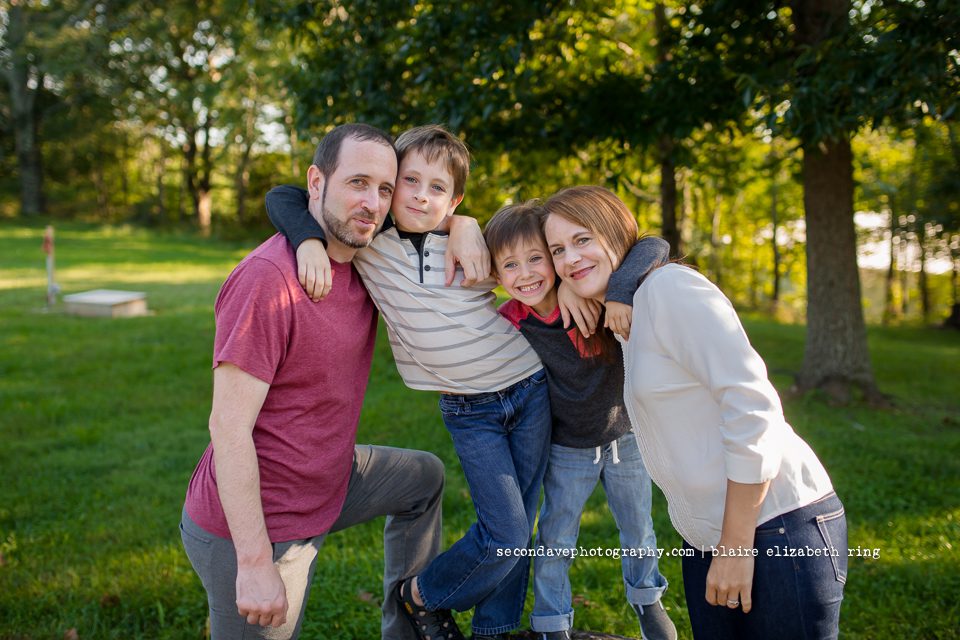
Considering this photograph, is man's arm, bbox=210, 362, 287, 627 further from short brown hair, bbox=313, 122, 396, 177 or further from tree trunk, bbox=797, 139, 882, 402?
tree trunk, bbox=797, 139, 882, 402

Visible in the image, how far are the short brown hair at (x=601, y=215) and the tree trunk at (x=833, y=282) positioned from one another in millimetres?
5954

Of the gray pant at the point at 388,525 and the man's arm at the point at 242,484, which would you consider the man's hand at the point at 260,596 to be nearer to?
the man's arm at the point at 242,484

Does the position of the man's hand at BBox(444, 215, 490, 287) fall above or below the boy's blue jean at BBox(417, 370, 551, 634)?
above

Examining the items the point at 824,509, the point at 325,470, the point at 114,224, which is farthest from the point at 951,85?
the point at 114,224

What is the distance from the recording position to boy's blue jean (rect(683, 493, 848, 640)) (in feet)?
6.42

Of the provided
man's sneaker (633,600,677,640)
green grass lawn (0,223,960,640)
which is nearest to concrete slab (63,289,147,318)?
green grass lawn (0,223,960,640)

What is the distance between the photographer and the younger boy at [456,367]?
8.86 feet

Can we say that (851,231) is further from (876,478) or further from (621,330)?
(621,330)

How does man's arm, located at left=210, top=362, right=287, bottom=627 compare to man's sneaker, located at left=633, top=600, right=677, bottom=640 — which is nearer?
man's arm, located at left=210, top=362, right=287, bottom=627

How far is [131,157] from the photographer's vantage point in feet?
136

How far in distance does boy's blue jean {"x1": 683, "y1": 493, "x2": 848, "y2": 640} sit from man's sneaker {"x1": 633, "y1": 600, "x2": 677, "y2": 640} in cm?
100

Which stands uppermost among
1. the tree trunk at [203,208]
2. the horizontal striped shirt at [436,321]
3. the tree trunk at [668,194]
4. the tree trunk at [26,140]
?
the tree trunk at [26,140]

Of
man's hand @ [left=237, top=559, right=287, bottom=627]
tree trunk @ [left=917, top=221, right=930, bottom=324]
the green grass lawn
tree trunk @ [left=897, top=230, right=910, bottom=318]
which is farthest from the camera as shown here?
tree trunk @ [left=897, top=230, right=910, bottom=318]

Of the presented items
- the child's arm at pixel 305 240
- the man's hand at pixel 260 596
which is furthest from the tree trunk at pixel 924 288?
the man's hand at pixel 260 596
